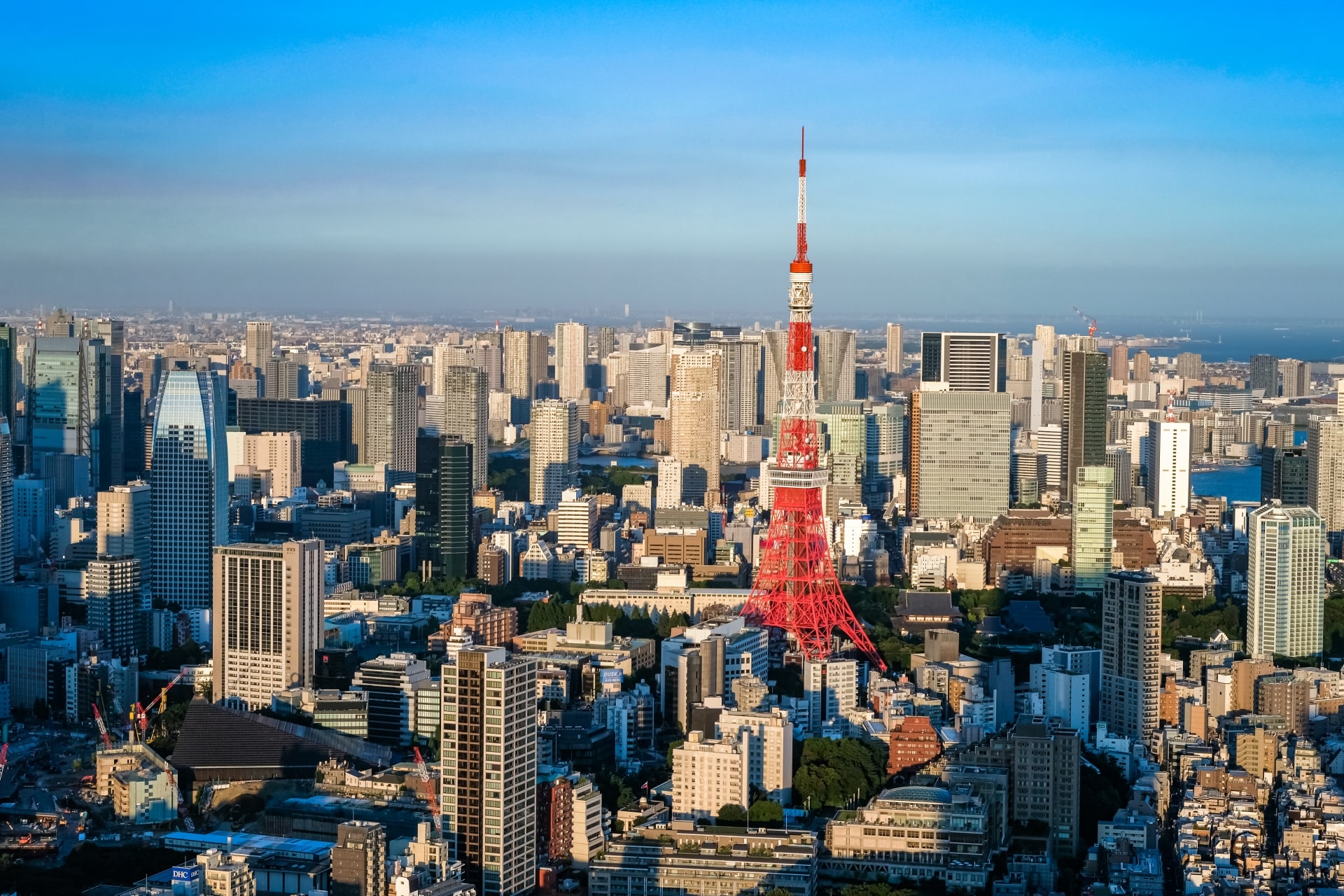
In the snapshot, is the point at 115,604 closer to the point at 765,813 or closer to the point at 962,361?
the point at 765,813

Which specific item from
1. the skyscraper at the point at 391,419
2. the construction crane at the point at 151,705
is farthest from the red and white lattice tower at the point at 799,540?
the skyscraper at the point at 391,419

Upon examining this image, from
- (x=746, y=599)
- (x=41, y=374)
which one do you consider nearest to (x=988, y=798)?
(x=746, y=599)

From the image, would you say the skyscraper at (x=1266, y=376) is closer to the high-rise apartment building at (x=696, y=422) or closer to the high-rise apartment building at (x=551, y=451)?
the high-rise apartment building at (x=696, y=422)

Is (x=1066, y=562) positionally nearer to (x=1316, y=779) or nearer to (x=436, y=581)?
(x=436, y=581)

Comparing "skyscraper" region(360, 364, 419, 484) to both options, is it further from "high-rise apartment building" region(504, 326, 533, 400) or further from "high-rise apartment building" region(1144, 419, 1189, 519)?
"high-rise apartment building" region(1144, 419, 1189, 519)

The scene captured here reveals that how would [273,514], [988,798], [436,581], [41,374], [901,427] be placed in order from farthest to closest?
[901,427] < [41,374] < [273,514] < [436,581] < [988,798]

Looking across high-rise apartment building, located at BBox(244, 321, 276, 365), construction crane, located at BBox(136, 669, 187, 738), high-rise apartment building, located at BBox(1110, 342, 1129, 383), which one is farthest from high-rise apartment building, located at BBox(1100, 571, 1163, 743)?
high-rise apartment building, located at BBox(1110, 342, 1129, 383)
